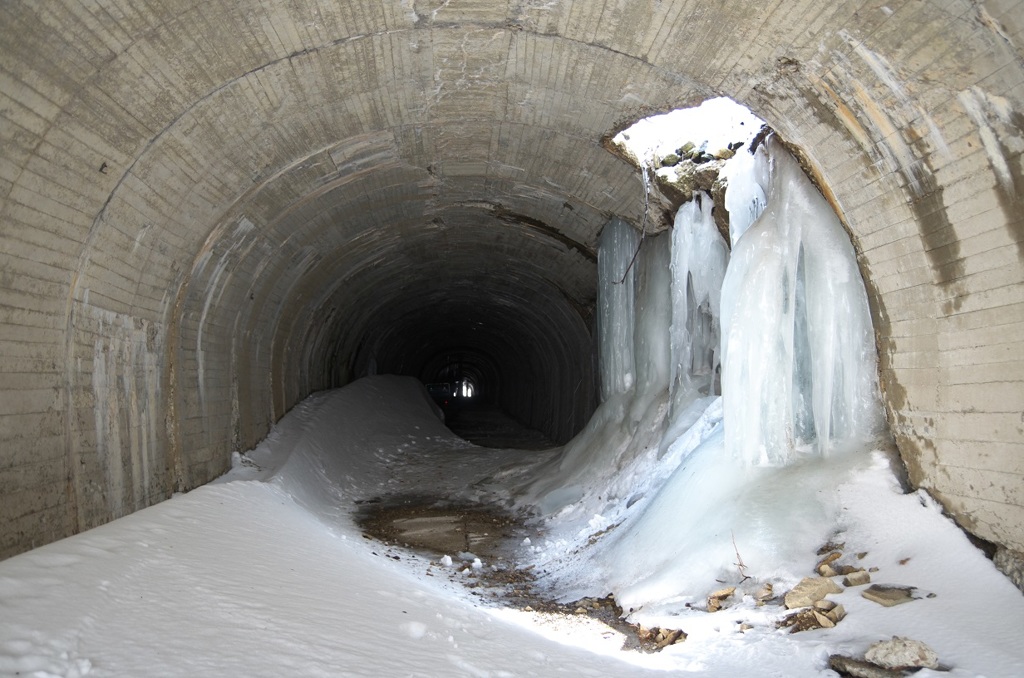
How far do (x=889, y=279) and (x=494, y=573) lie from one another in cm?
440

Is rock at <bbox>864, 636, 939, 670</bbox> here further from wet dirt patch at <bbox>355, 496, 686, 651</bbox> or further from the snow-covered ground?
wet dirt patch at <bbox>355, 496, 686, 651</bbox>

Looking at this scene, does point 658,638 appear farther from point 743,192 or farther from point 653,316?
point 653,316

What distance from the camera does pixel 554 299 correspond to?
15.1 metres

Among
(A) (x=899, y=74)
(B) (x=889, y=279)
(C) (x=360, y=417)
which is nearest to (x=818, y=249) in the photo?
(B) (x=889, y=279)

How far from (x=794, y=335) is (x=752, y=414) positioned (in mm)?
777

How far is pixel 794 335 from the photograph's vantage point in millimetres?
6344

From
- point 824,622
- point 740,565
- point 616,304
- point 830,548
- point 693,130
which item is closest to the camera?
point 824,622

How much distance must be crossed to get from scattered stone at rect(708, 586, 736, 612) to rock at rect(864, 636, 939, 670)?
1.30 m

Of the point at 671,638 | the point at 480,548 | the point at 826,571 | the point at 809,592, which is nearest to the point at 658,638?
the point at 671,638

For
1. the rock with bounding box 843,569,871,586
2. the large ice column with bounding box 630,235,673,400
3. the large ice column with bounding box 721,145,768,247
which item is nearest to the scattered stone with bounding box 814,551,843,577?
the rock with bounding box 843,569,871,586

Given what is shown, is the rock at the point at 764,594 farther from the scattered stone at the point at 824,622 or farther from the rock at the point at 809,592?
the scattered stone at the point at 824,622

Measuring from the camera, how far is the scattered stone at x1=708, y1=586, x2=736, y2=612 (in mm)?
4875

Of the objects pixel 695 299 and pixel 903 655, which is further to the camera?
pixel 695 299

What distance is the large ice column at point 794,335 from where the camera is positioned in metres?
5.79
